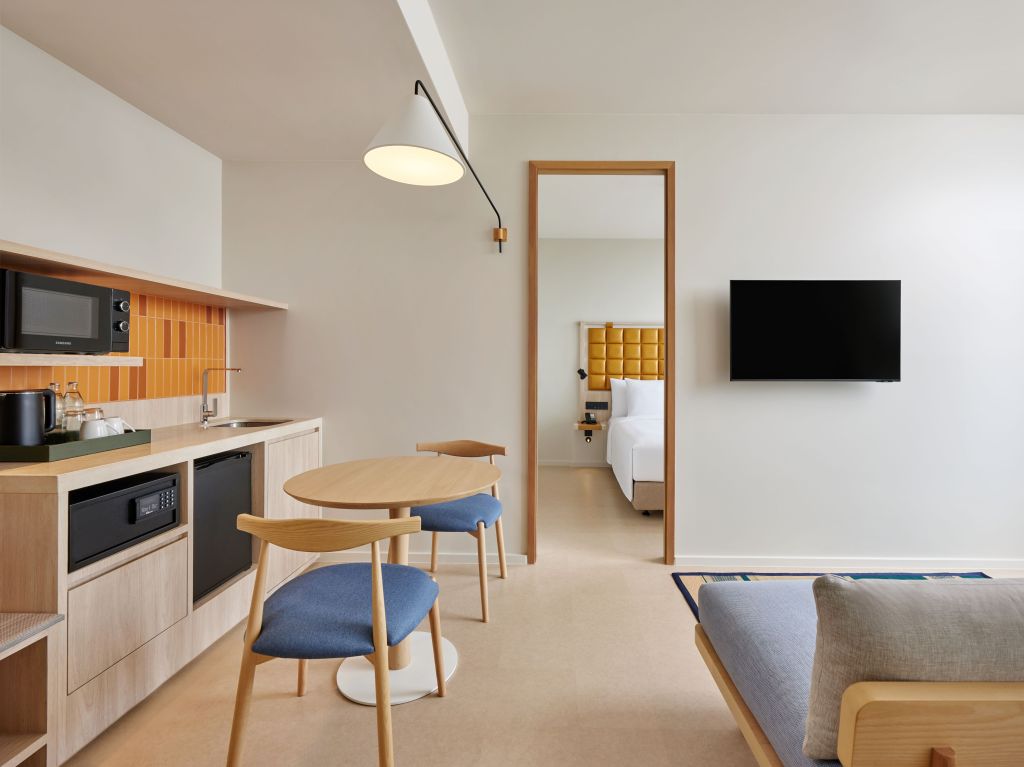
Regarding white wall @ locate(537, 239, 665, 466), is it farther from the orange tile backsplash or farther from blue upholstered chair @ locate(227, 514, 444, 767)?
blue upholstered chair @ locate(227, 514, 444, 767)

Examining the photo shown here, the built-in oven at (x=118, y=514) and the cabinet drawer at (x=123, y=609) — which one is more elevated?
the built-in oven at (x=118, y=514)

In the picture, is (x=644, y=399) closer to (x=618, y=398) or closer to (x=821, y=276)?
(x=618, y=398)

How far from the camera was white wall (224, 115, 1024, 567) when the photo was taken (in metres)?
3.14

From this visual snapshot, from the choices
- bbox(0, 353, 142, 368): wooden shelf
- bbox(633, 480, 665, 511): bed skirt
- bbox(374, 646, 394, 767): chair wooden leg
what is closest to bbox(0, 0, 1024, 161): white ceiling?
bbox(0, 353, 142, 368): wooden shelf

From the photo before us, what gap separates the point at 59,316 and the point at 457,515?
1.65 metres

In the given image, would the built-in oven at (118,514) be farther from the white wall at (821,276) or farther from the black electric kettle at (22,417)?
the white wall at (821,276)

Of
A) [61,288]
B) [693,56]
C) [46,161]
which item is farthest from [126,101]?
[693,56]

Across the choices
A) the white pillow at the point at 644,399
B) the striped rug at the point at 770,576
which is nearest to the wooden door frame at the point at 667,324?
the striped rug at the point at 770,576

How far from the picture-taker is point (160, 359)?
2824 millimetres

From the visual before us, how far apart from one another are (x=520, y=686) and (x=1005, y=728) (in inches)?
57.8

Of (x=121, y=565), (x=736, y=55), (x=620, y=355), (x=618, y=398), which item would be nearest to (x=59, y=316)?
(x=121, y=565)

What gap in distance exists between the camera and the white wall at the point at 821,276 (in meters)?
3.14

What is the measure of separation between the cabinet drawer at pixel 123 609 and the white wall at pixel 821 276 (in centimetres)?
175

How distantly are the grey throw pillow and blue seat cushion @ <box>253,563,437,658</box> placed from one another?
1.03 metres
